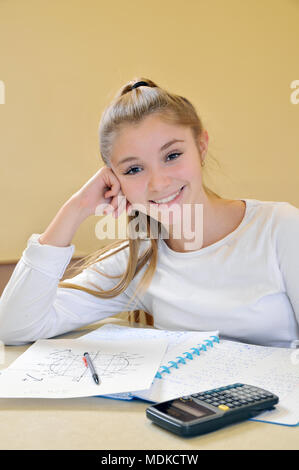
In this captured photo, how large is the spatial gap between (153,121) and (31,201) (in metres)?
1.24

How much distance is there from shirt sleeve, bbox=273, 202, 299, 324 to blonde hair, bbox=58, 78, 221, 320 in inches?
10.4

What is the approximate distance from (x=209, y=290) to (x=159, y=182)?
28 centimetres

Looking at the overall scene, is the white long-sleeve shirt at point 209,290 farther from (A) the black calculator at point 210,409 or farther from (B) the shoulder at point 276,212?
(A) the black calculator at point 210,409

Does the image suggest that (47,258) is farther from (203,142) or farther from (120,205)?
(203,142)

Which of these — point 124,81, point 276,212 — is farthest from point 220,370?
point 124,81

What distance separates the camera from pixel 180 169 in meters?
1.19

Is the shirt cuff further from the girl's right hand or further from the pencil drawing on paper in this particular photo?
the pencil drawing on paper

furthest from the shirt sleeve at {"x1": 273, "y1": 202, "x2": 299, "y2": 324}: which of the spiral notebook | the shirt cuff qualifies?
the shirt cuff

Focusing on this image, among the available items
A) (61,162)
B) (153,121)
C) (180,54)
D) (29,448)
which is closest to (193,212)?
(153,121)

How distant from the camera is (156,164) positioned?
3.82ft

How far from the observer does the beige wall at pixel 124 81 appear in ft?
7.39

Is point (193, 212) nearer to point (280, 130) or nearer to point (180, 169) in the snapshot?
point (180, 169)

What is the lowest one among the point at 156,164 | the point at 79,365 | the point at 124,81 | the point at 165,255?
the point at 79,365

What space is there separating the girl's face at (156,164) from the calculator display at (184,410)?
1.98 ft
